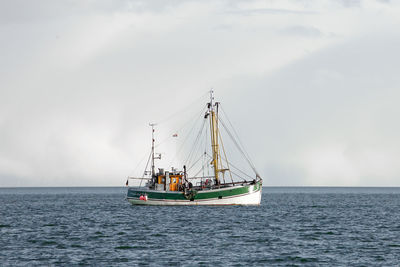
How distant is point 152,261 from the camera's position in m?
41.3

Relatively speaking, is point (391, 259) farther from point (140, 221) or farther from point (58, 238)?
point (140, 221)

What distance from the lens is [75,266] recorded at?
128ft

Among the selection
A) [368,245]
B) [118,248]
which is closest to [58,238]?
[118,248]

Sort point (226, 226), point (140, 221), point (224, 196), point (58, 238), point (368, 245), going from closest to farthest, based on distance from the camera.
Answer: point (368, 245), point (58, 238), point (226, 226), point (140, 221), point (224, 196)

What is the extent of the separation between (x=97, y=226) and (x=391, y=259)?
3419 cm

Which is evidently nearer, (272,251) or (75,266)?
(75,266)

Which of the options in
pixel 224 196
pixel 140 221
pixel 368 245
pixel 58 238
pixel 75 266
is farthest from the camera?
pixel 224 196

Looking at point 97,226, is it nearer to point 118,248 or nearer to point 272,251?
point 118,248

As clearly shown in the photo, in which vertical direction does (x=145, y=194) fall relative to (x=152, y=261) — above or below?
above

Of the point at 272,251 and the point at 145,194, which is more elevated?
the point at 145,194

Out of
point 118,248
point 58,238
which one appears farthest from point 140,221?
point 118,248

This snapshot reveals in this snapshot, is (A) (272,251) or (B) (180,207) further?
(B) (180,207)

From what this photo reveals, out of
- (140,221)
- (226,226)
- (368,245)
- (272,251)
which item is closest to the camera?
(272,251)

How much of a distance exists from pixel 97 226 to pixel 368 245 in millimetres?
29668
